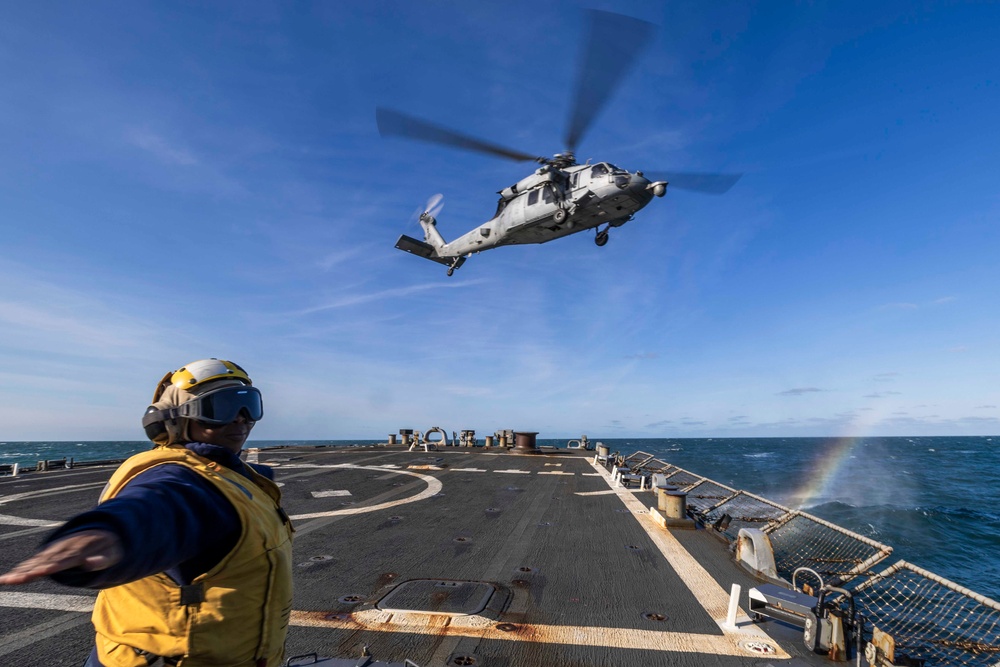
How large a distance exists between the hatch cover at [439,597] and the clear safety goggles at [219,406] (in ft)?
15.1

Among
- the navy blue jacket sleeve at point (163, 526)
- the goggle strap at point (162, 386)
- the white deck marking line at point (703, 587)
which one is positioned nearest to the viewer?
the navy blue jacket sleeve at point (163, 526)

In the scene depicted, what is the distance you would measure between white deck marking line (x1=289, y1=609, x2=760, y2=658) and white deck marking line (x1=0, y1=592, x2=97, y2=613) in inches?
116

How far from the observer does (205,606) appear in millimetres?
2318

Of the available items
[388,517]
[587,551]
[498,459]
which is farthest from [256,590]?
[498,459]

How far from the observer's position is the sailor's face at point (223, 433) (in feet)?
9.34

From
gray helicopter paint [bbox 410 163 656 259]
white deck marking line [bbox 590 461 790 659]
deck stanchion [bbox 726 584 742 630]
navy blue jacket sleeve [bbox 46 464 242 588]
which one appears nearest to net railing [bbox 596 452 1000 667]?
deck stanchion [bbox 726 584 742 630]

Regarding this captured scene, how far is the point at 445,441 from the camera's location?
128ft

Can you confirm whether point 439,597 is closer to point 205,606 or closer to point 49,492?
point 205,606

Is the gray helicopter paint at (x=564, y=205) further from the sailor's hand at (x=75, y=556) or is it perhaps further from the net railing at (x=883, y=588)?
the sailor's hand at (x=75, y=556)

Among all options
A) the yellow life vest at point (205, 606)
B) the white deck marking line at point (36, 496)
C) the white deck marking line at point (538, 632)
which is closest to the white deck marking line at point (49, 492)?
the white deck marking line at point (36, 496)

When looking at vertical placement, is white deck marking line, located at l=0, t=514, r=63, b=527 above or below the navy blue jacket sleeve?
below

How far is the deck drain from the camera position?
18.2ft

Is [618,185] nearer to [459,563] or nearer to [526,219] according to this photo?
[526,219]

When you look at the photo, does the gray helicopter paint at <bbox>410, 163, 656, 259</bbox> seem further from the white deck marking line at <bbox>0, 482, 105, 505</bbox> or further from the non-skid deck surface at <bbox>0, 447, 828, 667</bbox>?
the white deck marking line at <bbox>0, 482, 105, 505</bbox>
